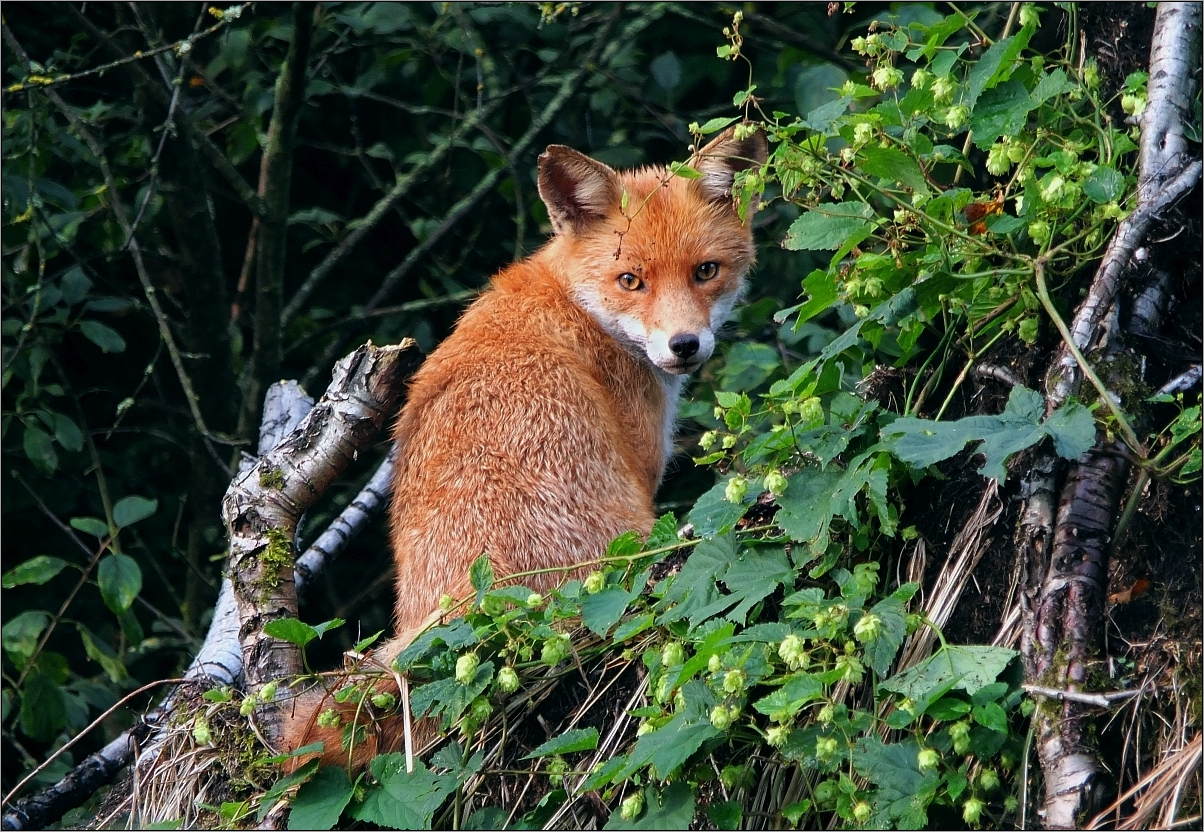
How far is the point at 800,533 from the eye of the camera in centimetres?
249

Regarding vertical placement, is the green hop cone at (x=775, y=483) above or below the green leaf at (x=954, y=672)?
above

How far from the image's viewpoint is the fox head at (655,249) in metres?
4.34

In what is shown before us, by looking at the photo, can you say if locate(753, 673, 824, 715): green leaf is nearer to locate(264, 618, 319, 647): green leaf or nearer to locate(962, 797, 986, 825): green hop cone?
locate(962, 797, 986, 825): green hop cone

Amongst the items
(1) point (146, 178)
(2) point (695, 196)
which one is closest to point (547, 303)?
(2) point (695, 196)

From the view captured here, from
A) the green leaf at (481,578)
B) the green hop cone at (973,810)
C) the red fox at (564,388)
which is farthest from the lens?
the red fox at (564,388)

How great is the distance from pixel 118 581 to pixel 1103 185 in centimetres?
369

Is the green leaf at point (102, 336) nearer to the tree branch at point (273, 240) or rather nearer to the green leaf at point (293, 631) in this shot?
the tree branch at point (273, 240)

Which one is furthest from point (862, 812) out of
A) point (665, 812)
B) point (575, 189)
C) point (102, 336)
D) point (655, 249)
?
point (102, 336)

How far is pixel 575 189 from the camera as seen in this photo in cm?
464

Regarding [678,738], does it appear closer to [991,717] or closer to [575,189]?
[991,717]

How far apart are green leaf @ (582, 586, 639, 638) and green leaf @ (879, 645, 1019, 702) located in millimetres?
644

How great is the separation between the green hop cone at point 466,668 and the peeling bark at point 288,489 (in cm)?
71

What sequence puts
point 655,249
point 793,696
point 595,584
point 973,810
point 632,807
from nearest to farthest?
point 973,810 < point 793,696 < point 632,807 < point 595,584 < point 655,249

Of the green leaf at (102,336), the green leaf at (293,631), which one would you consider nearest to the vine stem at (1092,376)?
the green leaf at (293,631)
